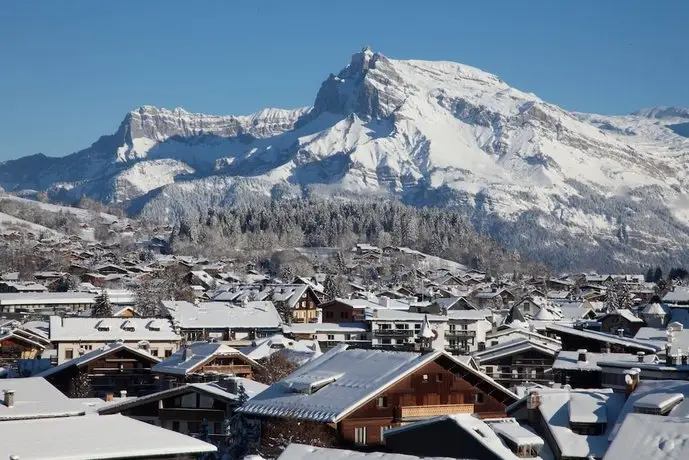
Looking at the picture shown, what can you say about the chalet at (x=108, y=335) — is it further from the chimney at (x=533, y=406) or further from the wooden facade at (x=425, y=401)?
the chimney at (x=533, y=406)

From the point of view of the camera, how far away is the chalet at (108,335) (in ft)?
195

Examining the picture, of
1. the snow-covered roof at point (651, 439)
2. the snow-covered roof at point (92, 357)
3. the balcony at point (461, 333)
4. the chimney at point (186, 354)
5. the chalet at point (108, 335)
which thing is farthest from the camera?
the balcony at point (461, 333)

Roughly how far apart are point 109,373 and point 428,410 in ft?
71.5

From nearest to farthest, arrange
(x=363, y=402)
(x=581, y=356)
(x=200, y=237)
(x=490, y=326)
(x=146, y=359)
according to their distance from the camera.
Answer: (x=363, y=402) → (x=581, y=356) → (x=146, y=359) → (x=490, y=326) → (x=200, y=237)

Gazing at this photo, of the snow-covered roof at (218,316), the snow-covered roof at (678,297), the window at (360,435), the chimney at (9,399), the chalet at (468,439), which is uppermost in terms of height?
the snow-covered roof at (678,297)

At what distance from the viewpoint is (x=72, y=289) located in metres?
115

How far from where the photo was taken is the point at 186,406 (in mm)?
37781

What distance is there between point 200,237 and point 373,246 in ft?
86.4

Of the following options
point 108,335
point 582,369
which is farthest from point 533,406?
point 108,335

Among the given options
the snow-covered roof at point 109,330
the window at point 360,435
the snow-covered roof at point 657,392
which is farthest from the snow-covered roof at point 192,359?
the snow-covered roof at point 657,392

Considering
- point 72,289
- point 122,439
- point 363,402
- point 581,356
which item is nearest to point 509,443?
point 363,402

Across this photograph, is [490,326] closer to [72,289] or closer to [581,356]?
[581,356]

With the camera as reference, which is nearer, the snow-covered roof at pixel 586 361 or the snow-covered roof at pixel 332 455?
the snow-covered roof at pixel 332 455

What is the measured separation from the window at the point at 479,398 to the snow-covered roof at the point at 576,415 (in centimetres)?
342
